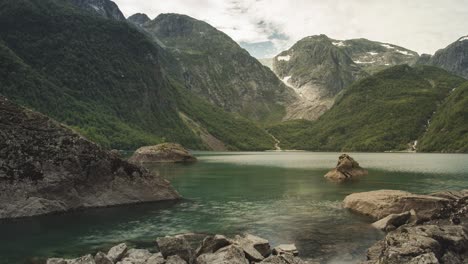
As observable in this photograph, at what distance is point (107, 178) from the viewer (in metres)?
43.8

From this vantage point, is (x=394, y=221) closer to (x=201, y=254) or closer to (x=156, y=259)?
(x=201, y=254)

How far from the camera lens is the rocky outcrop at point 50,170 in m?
37.3

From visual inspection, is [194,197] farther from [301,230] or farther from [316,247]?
[316,247]

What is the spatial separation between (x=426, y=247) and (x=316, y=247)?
731cm

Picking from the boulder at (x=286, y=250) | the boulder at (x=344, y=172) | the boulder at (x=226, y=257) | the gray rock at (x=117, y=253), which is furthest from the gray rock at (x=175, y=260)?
the boulder at (x=344, y=172)

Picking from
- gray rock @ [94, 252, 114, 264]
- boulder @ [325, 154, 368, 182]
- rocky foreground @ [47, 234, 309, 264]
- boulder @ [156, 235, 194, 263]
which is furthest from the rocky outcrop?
boulder @ [325, 154, 368, 182]

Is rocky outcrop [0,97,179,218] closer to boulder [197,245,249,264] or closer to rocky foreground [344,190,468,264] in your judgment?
boulder [197,245,249,264]

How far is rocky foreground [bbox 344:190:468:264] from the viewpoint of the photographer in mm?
23250

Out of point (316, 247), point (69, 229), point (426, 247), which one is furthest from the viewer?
point (69, 229)

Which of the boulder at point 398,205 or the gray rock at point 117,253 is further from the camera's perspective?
the boulder at point 398,205

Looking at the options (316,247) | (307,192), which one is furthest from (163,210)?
(307,192)

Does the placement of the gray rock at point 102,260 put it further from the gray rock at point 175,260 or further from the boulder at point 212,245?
the boulder at point 212,245

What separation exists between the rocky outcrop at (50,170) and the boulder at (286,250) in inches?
913

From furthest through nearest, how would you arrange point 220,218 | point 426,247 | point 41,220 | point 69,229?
point 220,218
point 41,220
point 69,229
point 426,247
